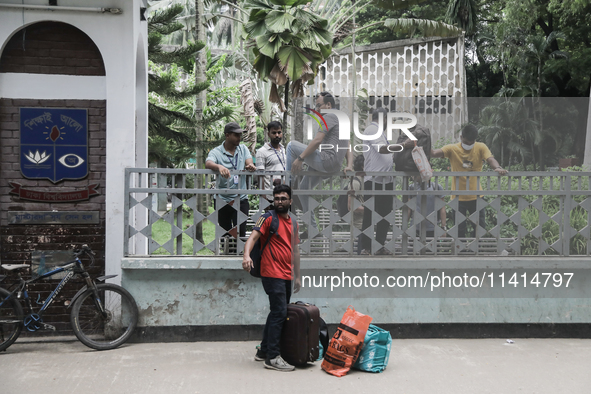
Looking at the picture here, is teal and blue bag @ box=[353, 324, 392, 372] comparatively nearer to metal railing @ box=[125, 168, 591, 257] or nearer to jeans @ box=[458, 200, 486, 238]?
metal railing @ box=[125, 168, 591, 257]

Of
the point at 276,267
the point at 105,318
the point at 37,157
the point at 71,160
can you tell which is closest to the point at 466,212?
the point at 276,267

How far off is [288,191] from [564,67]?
822 inches

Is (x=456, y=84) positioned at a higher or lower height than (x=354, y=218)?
higher

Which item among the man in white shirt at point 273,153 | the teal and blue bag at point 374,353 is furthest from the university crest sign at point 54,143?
the teal and blue bag at point 374,353

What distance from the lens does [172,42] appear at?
46.0m

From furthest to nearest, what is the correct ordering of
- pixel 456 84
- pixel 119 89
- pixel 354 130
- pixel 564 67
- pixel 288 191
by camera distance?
pixel 564 67 → pixel 456 84 → pixel 354 130 → pixel 119 89 → pixel 288 191

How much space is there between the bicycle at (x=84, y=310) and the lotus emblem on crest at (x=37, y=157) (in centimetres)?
103

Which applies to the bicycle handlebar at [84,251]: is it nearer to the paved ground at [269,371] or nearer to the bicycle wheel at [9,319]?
the bicycle wheel at [9,319]

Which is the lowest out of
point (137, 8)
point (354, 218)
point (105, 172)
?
point (354, 218)

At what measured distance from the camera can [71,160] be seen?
248 inches

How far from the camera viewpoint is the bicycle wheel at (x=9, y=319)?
5812 mm

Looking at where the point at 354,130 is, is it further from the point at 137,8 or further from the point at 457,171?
the point at 137,8

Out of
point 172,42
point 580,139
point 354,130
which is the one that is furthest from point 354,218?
point 172,42

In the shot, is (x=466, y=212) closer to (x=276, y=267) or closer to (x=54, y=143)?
(x=276, y=267)
